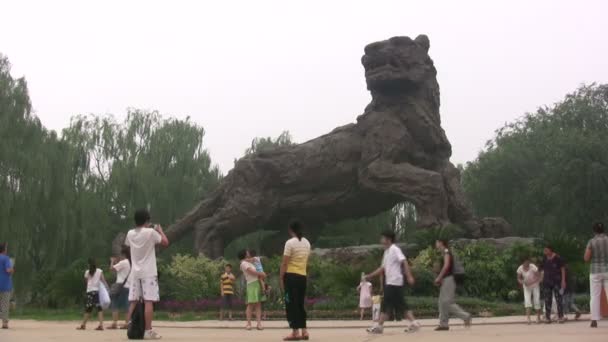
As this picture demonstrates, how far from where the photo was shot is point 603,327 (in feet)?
37.7

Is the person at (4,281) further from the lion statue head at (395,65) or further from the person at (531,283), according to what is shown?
the lion statue head at (395,65)

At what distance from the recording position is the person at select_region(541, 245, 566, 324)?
43.8 ft

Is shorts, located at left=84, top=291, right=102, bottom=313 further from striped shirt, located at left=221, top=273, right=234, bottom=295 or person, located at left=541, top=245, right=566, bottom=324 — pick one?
person, located at left=541, top=245, right=566, bottom=324

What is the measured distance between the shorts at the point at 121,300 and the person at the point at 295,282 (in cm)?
550

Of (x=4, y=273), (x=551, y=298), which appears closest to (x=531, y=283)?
(x=551, y=298)

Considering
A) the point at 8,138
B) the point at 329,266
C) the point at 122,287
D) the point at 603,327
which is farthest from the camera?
the point at 8,138

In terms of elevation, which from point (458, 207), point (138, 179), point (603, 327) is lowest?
point (603, 327)

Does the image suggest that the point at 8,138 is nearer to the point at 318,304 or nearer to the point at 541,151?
the point at 318,304

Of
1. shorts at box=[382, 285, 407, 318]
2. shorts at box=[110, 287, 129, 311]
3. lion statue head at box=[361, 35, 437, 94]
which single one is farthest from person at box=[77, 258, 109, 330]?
lion statue head at box=[361, 35, 437, 94]

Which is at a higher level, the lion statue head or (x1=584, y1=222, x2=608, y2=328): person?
the lion statue head

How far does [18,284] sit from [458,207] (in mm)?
15465

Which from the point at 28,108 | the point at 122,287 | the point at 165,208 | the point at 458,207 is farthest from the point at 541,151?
the point at 122,287

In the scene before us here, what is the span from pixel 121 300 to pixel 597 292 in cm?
839

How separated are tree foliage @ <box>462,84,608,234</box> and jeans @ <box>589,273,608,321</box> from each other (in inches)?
864
